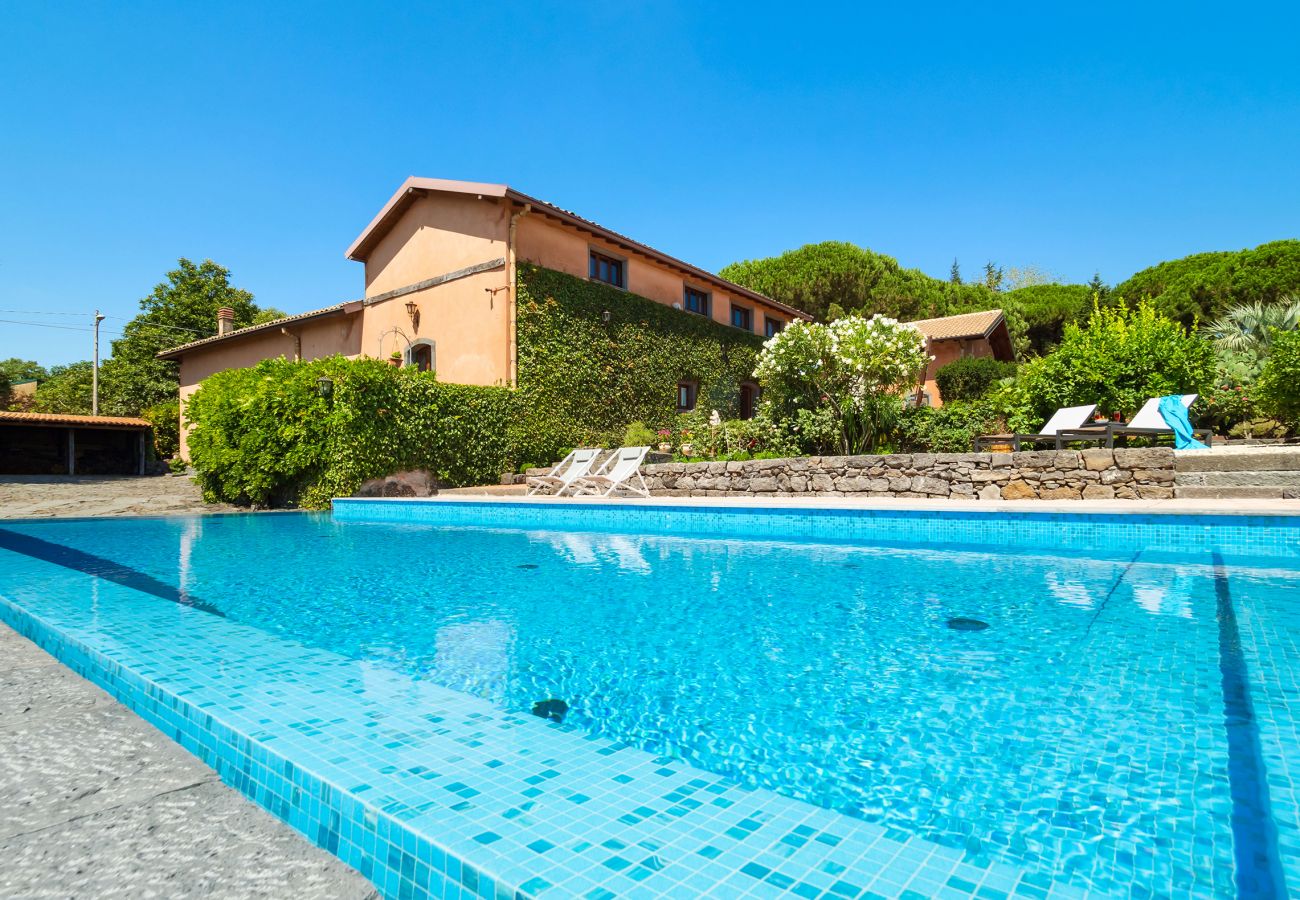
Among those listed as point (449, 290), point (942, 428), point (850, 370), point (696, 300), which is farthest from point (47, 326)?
point (942, 428)

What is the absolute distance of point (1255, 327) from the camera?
15992 millimetres

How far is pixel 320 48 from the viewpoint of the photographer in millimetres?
12039

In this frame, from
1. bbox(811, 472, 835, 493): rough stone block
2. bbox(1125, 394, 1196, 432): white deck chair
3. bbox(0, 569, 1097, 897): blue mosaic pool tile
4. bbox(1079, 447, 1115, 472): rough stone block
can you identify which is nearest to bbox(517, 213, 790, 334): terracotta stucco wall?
Answer: bbox(811, 472, 835, 493): rough stone block

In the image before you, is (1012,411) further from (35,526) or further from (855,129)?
(35,526)

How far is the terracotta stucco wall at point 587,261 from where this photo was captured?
14602 mm

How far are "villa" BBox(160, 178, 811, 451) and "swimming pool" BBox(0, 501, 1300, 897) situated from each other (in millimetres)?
9418

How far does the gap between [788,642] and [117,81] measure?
53.8 ft

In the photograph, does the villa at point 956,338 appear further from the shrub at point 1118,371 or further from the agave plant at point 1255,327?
the shrub at point 1118,371

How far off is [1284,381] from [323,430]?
15684mm

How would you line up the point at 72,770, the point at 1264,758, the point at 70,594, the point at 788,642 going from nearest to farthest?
the point at 72,770 → the point at 1264,758 → the point at 788,642 → the point at 70,594

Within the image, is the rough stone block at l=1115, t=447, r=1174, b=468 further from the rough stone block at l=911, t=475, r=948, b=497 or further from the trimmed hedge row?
the trimmed hedge row

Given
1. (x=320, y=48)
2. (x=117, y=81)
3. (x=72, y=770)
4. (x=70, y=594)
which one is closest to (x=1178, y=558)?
(x=72, y=770)

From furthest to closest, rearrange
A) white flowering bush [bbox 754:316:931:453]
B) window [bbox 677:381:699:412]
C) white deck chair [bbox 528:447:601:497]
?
1. window [bbox 677:381:699:412]
2. white deck chair [bbox 528:447:601:497]
3. white flowering bush [bbox 754:316:931:453]

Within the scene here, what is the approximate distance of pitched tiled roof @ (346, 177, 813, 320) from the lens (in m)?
13.9
